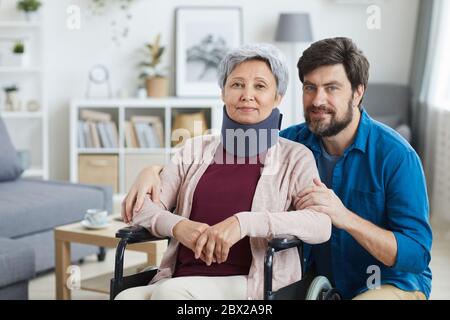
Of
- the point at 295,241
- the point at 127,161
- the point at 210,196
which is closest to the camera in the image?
the point at 295,241

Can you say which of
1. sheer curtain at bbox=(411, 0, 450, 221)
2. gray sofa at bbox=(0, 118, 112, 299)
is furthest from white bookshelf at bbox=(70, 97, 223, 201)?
sheer curtain at bbox=(411, 0, 450, 221)

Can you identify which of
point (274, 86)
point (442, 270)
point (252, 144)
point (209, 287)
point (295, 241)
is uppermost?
point (274, 86)

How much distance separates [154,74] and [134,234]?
12.9ft

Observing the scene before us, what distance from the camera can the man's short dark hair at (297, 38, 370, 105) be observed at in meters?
2.04

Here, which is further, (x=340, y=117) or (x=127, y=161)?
(x=127, y=161)

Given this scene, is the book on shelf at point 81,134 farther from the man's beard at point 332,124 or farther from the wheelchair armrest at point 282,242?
the wheelchair armrest at point 282,242

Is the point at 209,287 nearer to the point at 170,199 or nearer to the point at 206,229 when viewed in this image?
the point at 206,229

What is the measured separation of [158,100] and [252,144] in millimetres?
3767

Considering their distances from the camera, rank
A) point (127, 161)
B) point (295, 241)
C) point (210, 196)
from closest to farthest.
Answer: point (295, 241)
point (210, 196)
point (127, 161)

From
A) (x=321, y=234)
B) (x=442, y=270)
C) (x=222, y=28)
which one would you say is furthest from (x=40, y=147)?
(x=321, y=234)

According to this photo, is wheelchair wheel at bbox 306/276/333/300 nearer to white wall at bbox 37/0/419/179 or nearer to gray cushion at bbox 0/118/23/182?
gray cushion at bbox 0/118/23/182

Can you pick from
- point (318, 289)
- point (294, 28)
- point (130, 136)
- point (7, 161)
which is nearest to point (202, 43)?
point (294, 28)

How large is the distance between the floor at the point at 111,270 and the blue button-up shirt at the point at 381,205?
1.43 m

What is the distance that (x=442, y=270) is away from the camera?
3895mm
